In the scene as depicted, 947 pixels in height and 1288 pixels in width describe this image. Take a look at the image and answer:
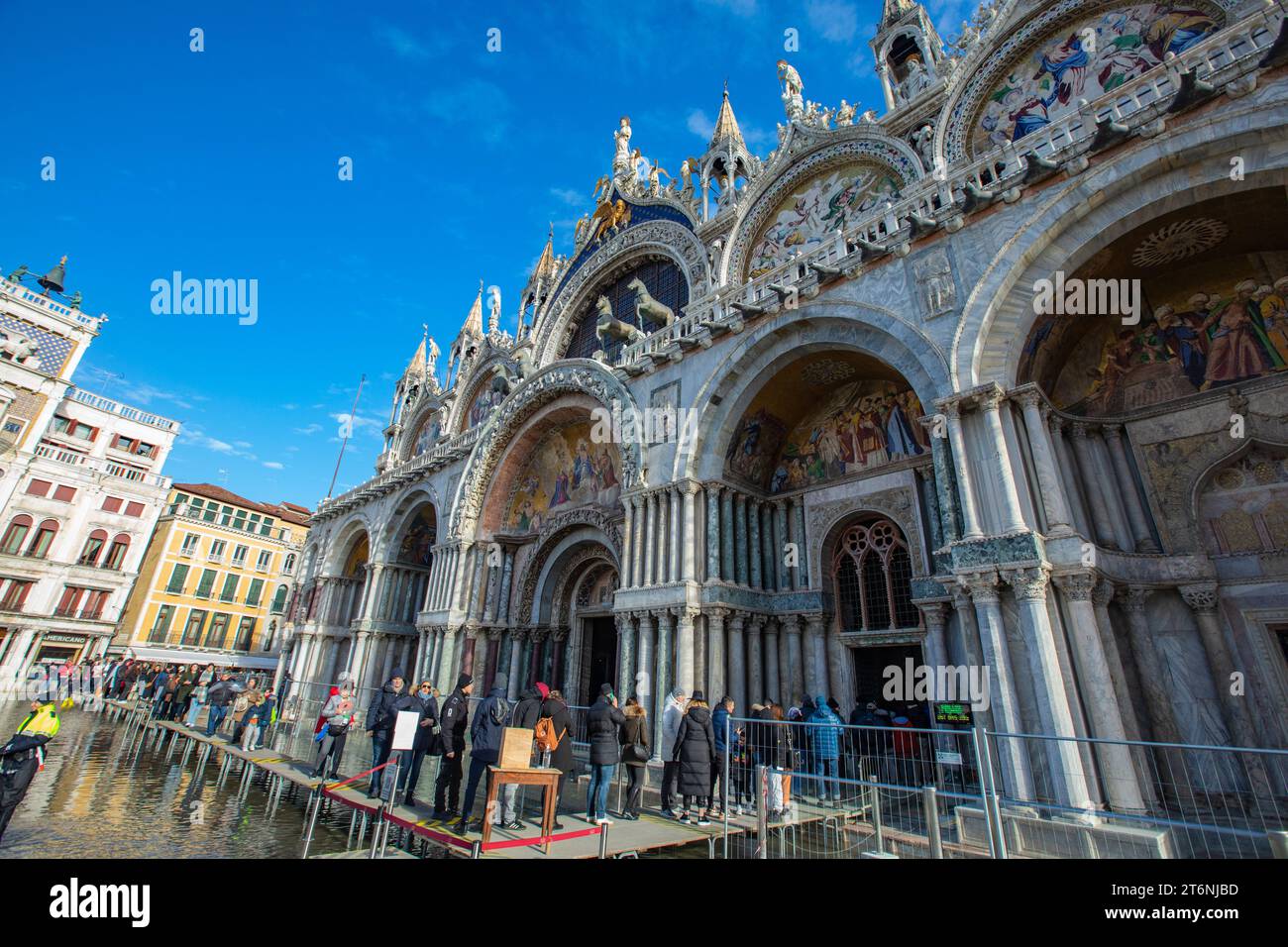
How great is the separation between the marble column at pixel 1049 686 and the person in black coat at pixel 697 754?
377cm

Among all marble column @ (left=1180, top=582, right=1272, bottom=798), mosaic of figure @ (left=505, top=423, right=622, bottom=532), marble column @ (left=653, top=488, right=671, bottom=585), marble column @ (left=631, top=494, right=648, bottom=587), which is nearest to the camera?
marble column @ (left=1180, top=582, right=1272, bottom=798)

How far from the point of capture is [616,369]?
14570mm

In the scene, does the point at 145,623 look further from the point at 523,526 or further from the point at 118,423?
the point at 523,526

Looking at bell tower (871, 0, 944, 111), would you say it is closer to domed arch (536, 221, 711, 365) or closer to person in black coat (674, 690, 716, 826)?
domed arch (536, 221, 711, 365)

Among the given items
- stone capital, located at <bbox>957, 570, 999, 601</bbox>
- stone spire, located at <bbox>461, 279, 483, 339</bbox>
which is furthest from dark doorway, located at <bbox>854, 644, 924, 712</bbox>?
stone spire, located at <bbox>461, 279, 483, 339</bbox>

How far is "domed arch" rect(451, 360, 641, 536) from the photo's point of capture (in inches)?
566

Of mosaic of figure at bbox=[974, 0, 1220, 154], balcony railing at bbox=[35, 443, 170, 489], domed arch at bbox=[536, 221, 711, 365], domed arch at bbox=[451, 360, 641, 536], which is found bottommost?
domed arch at bbox=[451, 360, 641, 536]

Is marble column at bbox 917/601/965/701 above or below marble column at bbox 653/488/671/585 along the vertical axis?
below

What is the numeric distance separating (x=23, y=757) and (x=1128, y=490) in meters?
13.2

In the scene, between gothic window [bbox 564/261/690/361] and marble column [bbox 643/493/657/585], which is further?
gothic window [bbox 564/261/690/361]

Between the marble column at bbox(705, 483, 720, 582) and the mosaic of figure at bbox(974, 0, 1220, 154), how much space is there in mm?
8681

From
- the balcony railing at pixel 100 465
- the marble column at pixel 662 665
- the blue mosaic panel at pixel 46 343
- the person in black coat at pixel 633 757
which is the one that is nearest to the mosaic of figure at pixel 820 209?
the marble column at pixel 662 665

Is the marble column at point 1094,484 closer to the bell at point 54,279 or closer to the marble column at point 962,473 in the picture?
the marble column at point 962,473

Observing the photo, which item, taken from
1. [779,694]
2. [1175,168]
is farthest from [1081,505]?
[779,694]
